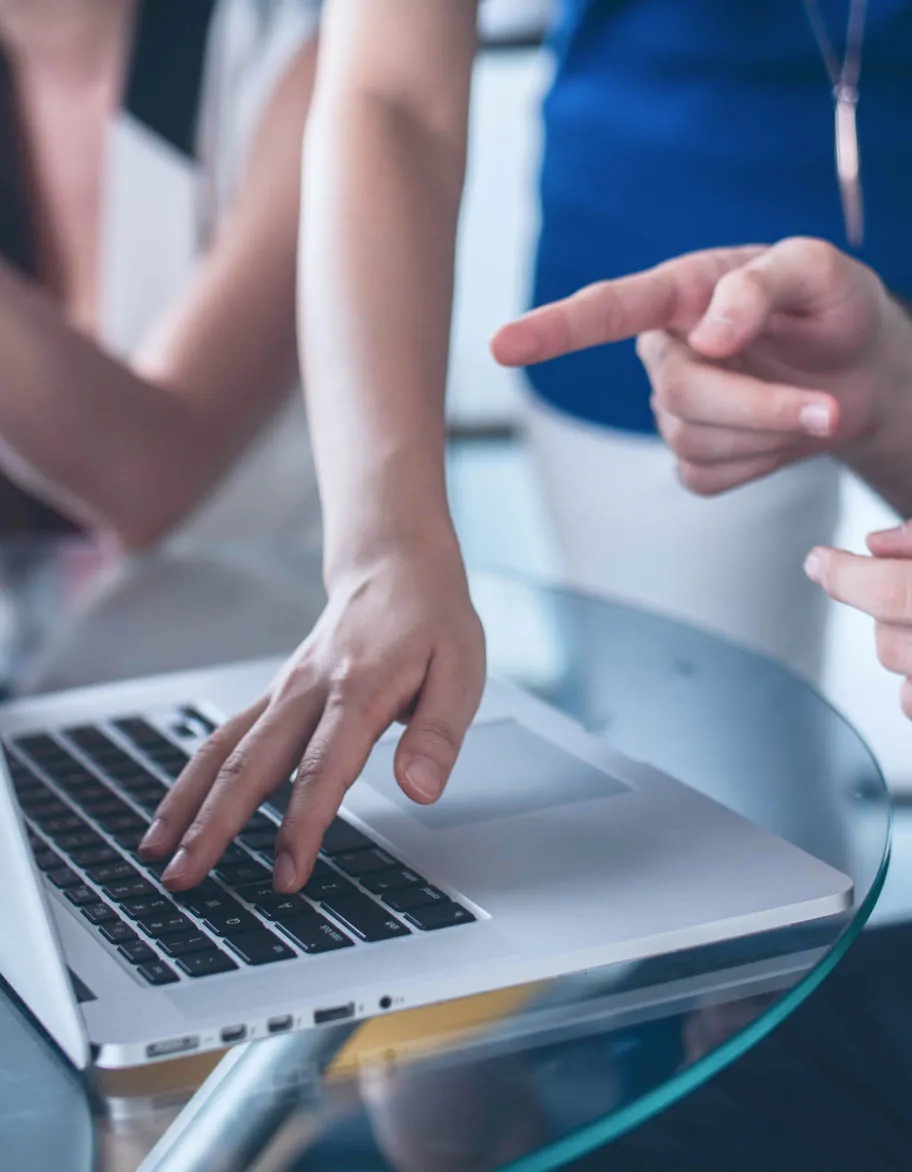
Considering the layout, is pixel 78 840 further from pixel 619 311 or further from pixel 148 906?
pixel 619 311

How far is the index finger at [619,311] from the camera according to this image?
68cm

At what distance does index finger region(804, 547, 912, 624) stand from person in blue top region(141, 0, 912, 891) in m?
0.12

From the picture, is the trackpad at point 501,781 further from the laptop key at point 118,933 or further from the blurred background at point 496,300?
the blurred background at point 496,300

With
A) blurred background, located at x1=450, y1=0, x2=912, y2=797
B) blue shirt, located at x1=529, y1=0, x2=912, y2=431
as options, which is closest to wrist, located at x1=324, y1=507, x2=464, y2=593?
blue shirt, located at x1=529, y1=0, x2=912, y2=431

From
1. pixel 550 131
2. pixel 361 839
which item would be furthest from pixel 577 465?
pixel 361 839

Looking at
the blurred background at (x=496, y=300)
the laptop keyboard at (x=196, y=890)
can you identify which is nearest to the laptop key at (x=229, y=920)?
the laptop keyboard at (x=196, y=890)

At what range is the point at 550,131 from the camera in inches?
47.0

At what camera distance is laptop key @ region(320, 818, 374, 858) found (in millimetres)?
599

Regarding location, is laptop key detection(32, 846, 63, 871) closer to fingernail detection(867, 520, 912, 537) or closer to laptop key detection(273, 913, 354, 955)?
laptop key detection(273, 913, 354, 955)

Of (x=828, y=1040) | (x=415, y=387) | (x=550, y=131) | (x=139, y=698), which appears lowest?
(x=828, y=1040)

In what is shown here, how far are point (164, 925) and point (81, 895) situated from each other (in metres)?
0.05

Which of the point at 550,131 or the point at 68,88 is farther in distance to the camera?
the point at 68,88

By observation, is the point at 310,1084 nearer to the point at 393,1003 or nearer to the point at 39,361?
the point at 393,1003

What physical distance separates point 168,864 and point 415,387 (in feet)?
1.07
